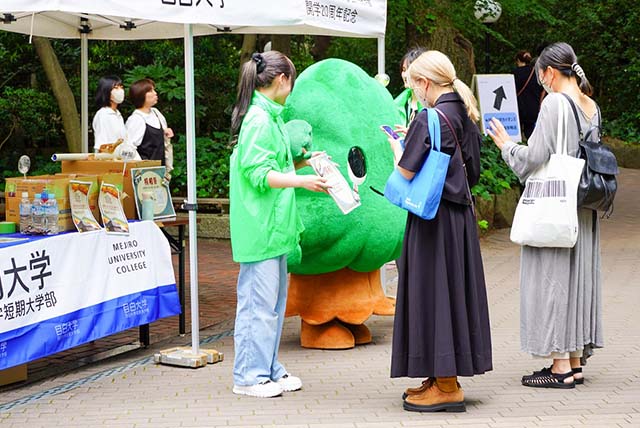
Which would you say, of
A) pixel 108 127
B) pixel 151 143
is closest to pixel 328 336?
pixel 108 127

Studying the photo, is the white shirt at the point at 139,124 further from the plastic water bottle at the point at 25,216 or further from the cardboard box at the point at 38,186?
the plastic water bottle at the point at 25,216

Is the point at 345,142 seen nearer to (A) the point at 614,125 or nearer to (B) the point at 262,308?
(B) the point at 262,308

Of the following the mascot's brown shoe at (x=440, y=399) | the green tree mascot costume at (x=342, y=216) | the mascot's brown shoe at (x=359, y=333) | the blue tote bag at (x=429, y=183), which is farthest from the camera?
the mascot's brown shoe at (x=359, y=333)

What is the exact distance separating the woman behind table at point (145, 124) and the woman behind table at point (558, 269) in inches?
190

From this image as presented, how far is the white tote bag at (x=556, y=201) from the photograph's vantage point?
571cm

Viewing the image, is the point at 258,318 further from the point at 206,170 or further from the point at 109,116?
the point at 206,170

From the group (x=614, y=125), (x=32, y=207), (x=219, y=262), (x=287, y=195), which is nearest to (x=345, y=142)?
(x=287, y=195)

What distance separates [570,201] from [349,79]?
6.30 ft

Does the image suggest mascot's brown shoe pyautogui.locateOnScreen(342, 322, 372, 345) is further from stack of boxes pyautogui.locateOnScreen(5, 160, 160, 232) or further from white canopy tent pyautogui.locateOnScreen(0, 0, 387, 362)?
stack of boxes pyautogui.locateOnScreen(5, 160, 160, 232)

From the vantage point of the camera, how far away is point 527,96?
1422 cm

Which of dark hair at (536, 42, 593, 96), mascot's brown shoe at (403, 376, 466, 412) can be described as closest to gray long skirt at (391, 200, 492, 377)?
mascot's brown shoe at (403, 376, 466, 412)

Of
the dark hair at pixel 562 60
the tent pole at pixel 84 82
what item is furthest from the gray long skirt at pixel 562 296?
the tent pole at pixel 84 82

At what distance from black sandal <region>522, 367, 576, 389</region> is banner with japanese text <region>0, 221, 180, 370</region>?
8.20 feet

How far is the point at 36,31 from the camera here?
8438mm
